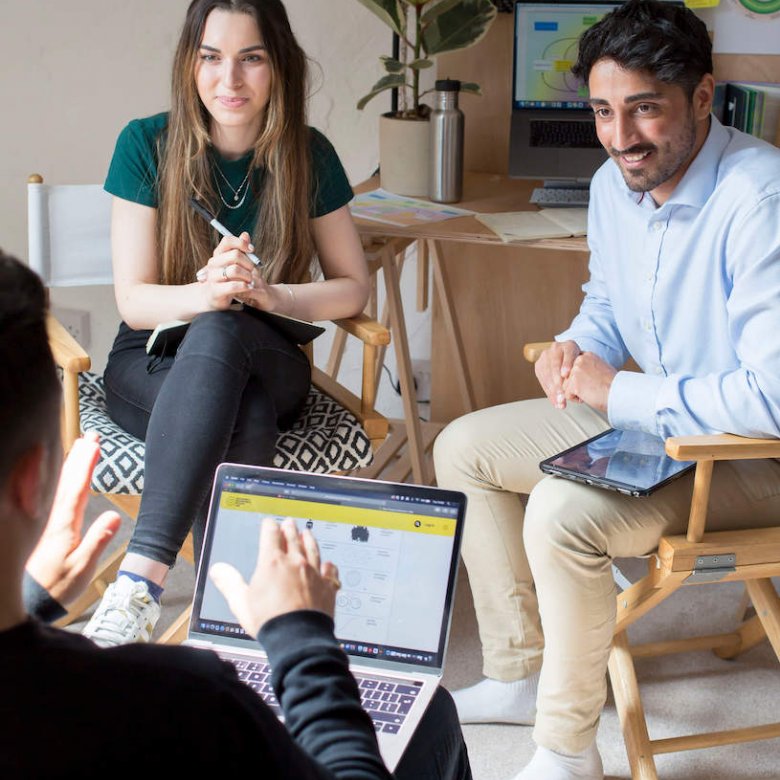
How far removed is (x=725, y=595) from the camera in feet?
8.24

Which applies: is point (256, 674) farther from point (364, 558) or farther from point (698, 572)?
point (698, 572)

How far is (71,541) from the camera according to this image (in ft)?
3.57

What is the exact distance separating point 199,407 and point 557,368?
593 mm

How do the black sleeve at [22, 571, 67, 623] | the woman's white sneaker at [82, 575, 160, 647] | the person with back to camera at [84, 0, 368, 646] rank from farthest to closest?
the person with back to camera at [84, 0, 368, 646]
the woman's white sneaker at [82, 575, 160, 647]
the black sleeve at [22, 571, 67, 623]

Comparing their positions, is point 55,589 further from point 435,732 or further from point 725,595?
point 725,595

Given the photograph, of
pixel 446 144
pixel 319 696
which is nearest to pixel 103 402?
pixel 446 144

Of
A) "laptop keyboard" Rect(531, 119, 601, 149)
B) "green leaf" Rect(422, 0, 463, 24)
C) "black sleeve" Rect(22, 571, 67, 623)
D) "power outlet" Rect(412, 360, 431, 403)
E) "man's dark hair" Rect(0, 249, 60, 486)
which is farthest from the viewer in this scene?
"power outlet" Rect(412, 360, 431, 403)

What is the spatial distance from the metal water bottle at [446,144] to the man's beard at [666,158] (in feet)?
2.53

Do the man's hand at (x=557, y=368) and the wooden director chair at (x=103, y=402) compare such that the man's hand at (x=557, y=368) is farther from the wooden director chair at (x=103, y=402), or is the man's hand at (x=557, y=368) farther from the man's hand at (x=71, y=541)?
the man's hand at (x=71, y=541)

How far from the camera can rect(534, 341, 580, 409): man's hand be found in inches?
76.6

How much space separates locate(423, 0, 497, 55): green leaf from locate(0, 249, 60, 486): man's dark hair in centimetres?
198

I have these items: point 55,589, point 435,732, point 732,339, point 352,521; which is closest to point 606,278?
point 732,339

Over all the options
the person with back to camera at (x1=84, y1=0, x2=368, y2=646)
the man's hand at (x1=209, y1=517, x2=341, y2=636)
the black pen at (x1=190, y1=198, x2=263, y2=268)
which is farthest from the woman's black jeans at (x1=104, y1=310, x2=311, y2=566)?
the man's hand at (x1=209, y1=517, x2=341, y2=636)

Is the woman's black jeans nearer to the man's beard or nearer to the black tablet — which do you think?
the black tablet
